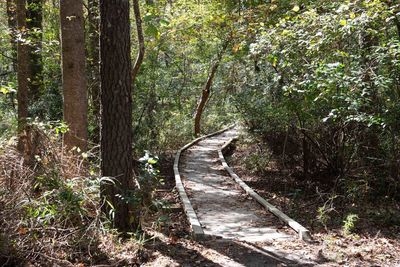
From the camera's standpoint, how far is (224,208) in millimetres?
8859

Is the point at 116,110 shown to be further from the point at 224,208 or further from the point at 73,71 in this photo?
the point at 224,208

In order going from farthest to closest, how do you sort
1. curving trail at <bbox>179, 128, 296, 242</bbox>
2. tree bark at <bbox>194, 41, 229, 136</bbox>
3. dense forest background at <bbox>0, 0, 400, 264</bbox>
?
1. tree bark at <bbox>194, 41, 229, 136</bbox>
2. curving trail at <bbox>179, 128, 296, 242</bbox>
3. dense forest background at <bbox>0, 0, 400, 264</bbox>

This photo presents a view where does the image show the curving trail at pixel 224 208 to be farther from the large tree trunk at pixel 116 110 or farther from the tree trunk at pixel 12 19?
the tree trunk at pixel 12 19

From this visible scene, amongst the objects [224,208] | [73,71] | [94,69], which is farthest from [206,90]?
[73,71]

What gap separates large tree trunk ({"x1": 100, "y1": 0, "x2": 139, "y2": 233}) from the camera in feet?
18.5

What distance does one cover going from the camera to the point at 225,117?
30.5 m

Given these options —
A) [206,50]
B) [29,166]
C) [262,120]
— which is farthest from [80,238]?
[206,50]

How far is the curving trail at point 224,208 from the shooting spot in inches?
278

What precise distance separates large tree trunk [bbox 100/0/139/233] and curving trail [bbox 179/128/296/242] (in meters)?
1.86

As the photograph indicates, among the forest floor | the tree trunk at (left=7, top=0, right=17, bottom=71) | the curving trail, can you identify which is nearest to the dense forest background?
the tree trunk at (left=7, top=0, right=17, bottom=71)

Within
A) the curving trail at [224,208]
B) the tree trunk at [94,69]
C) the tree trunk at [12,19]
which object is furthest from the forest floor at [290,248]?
the tree trunk at [12,19]

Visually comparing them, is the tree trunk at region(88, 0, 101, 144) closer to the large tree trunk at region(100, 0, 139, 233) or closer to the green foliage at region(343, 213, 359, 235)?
the large tree trunk at region(100, 0, 139, 233)

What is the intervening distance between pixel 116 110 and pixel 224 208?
4.10m

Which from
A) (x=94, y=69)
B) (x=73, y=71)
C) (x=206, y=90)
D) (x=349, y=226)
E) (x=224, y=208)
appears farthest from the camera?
(x=206, y=90)
